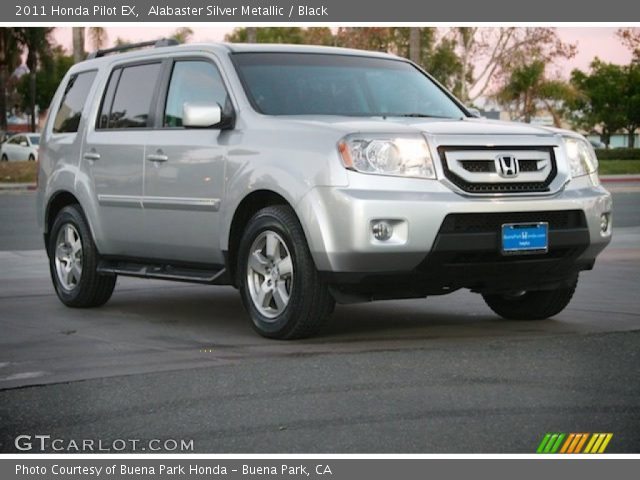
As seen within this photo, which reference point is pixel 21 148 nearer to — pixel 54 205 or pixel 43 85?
pixel 54 205

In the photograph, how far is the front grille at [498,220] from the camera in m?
7.90

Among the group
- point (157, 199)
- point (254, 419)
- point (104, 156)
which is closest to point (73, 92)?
point (104, 156)

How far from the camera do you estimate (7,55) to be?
7256 cm

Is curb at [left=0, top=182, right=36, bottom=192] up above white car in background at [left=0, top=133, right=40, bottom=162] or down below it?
above

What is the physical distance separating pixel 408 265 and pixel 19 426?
9.04 feet

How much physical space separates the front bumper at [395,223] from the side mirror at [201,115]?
40.7 inches

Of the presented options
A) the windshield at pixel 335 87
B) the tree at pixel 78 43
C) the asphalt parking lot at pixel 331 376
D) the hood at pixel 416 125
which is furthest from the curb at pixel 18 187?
the hood at pixel 416 125

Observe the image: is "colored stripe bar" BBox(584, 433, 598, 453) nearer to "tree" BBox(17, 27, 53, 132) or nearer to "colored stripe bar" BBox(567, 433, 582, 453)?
"colored stripe bar" BBox(567, 433, 582, 453)

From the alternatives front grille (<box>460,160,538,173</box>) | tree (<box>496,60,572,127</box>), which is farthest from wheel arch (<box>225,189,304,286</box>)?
tree (<box>496,60,572,127</box>)

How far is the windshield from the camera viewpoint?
8.97 meters

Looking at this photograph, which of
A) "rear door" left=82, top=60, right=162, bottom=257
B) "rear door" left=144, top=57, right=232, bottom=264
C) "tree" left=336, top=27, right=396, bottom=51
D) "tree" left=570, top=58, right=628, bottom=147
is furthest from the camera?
"tree" left=570, top=58, right=628, bottom=147

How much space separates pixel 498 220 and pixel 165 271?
8.46ft

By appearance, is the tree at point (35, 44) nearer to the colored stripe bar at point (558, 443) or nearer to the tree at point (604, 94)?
the tree at point (604, 94)

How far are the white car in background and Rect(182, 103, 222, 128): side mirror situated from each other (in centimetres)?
4078
